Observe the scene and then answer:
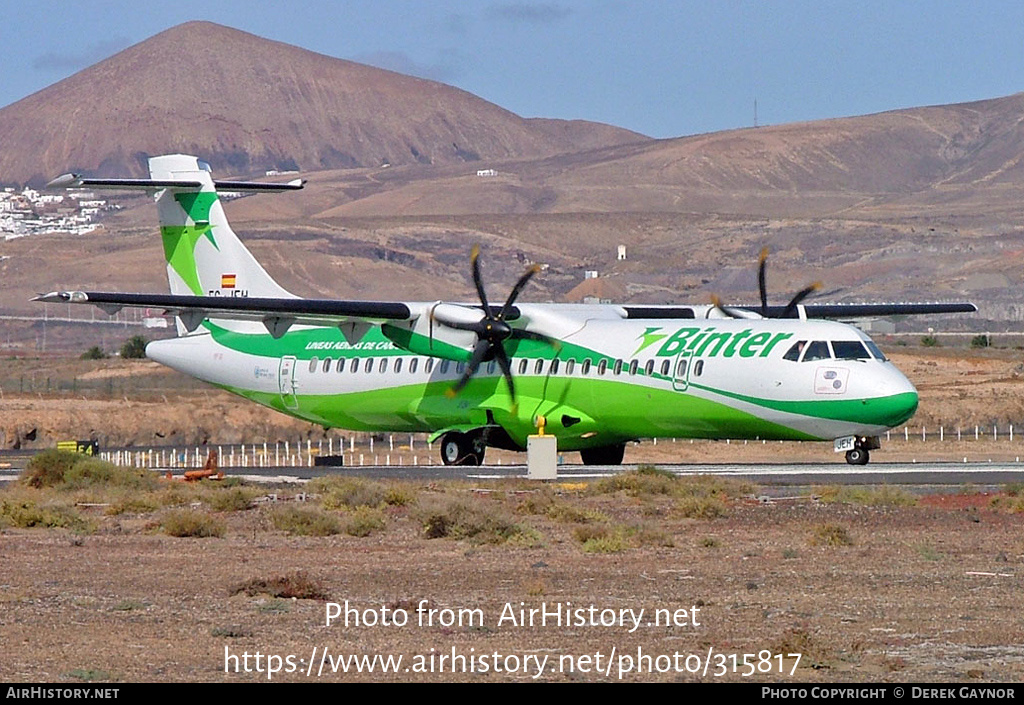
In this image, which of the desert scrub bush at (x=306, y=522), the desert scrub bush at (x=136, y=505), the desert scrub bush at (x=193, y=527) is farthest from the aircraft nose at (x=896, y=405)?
the desert scrub bush at (x=193, y=527)

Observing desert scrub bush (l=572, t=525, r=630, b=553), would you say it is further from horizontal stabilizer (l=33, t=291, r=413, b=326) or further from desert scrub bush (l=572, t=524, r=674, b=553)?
horizontal stabilizer (l=33, t=291, r=413, b=326)

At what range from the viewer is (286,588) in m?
15.9

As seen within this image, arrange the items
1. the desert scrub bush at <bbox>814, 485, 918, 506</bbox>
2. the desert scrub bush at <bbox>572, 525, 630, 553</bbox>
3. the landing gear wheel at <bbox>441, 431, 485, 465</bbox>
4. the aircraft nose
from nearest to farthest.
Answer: the desert scrub bush at <bbox>572, 525, 630, 553</bbox>, the desert scrub bush at <bbox>814, 485, 918, 506</bbox>, the aircraft nose, the landing gear wheel at <bbox>441, 431, 485, 465</bbox>

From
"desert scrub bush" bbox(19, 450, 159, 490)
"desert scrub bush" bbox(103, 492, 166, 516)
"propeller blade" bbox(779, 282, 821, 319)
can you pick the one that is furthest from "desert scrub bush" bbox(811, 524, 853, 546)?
"propeller blade" bbox(779, 282, 821, 319)

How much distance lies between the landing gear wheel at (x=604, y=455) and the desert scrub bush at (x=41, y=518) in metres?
16.1

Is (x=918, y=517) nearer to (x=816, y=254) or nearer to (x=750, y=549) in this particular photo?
(x=750, y=549)

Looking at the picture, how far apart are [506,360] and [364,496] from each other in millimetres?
11218

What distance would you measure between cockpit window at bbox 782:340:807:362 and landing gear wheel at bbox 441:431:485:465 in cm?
834

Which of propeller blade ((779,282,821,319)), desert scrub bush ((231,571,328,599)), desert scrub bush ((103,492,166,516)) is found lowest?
desert scrub bush ((103,492,166,516))

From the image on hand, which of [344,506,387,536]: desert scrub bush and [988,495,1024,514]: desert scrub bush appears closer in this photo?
[344,506,387,536]: desert scrub bush

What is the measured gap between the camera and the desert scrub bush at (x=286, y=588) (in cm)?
1580

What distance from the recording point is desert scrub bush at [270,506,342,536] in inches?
870

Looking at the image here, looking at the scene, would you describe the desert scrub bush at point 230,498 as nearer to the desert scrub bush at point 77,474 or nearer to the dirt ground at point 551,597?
the dirt ground at point 551,597

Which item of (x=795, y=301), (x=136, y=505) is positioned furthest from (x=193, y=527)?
(x=795, y=301)
